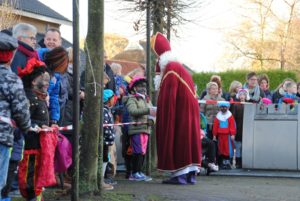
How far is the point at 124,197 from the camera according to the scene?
26.7ft

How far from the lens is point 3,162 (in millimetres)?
6406

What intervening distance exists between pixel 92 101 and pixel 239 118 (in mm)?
6482

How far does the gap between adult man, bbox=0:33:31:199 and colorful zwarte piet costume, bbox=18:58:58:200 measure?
2.98ft

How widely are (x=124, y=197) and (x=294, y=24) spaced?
41190mm

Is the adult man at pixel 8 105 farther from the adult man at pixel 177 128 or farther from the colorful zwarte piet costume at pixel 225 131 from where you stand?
the colorful zwarte piet costume at pixel 225 131

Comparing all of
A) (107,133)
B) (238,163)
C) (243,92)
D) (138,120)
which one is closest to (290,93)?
(243,92)

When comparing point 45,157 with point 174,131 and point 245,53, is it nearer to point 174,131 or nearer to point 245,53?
point 174,131

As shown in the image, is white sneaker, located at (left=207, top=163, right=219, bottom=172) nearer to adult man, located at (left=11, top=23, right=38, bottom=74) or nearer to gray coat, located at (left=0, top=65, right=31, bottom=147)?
adult man, located at (left=11, top=23, right=38, bottom=74)

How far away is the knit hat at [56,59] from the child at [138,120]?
8.53 feet

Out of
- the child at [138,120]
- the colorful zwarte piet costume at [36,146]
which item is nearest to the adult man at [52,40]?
the colorful zwarte piet costume at [36,146]

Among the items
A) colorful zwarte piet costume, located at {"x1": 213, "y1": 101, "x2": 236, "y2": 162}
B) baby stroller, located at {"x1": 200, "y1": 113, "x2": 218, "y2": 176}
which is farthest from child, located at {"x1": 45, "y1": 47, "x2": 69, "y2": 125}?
colorful zwarte piet costume, located at {"x1": 213, "y1": 101, "x2": 236, "y2": 162}

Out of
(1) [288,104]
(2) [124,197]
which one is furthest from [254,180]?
(2) [124,197]

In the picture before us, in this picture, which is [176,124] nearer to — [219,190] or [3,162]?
[219,190]

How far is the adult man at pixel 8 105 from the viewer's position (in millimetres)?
6266
